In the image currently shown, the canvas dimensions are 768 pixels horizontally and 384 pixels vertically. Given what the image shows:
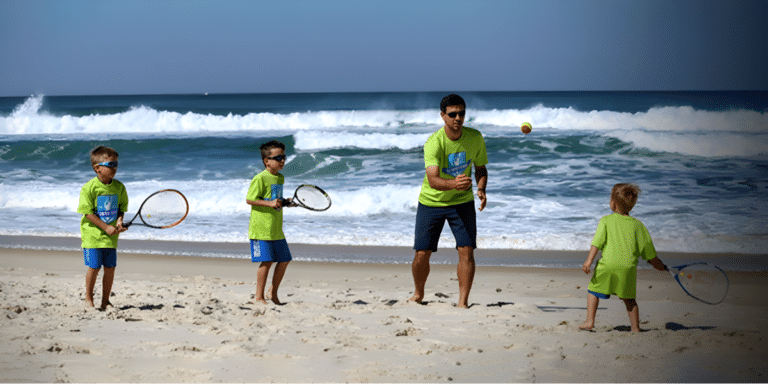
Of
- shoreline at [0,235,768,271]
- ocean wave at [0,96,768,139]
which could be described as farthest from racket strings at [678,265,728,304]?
ocean wave at [0,96,768,139]

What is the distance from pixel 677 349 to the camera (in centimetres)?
378

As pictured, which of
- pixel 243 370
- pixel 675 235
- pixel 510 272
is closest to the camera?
pixel 243 370

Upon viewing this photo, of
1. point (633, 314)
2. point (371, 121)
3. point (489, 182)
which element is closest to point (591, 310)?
point (633, 314)

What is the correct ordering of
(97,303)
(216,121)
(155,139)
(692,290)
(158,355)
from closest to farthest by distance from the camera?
(158,355)
(692,290)
(97,303)
(155,139)
(216,121)

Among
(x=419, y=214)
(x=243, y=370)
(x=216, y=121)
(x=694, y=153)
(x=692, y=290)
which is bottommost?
(x=243, y=370)

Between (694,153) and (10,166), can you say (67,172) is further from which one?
(694,153)

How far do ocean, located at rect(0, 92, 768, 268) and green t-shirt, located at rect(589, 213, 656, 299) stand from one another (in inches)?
183

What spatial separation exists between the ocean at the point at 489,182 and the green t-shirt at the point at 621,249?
4.64m

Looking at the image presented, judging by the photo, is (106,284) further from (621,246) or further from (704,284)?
(704,284)

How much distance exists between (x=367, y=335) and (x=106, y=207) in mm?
2137

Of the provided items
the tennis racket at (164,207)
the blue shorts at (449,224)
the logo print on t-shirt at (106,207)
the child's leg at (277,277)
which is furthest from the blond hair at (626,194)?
the logo print on t-shirt at (106,207)

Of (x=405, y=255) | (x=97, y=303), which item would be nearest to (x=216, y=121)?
(x=405, y=255)

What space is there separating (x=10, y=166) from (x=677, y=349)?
21.5 metres

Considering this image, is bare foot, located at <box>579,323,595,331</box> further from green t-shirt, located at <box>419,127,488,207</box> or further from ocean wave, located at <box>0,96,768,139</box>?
ocean wave, located at <box>0,96,768,139</box>
